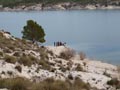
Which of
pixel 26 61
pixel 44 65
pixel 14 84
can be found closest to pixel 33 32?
pixel 44 65

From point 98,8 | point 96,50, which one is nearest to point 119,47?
point 96,50

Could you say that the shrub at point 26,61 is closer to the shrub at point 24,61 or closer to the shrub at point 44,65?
the shrub at point 24,61

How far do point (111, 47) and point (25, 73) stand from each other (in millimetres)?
43241

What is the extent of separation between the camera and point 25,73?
55.9 ft

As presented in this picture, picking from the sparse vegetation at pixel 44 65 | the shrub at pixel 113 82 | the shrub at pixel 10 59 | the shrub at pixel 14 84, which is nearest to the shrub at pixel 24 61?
the shrub at pixel 10 59

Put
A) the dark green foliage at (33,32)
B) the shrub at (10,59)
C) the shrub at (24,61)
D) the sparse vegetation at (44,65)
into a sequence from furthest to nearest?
the dark green foliage at (33,32) → the sparse vegetation at (44,65) → the shrub at (24,61) → the shrub at (10,59)

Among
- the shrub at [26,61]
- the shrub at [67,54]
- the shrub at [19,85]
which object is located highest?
the shrub at [19,85]

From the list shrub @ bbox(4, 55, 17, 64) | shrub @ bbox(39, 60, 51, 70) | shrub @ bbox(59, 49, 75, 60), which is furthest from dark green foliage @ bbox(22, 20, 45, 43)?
shrub @ bbox(4, 55, 17, 64)

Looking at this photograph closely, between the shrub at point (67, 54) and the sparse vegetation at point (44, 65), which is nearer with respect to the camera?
the sparse vegetation at point (44, 65)

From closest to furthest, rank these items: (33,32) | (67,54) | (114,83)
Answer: (114,83), (67,54), (33,32)

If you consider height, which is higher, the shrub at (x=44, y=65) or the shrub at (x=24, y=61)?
the shrub at (x=24, y=61)

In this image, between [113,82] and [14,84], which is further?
[113,82]

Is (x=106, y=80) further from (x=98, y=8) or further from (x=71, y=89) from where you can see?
(x=98, y=8)

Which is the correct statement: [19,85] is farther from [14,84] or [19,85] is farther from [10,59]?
[10,59]
